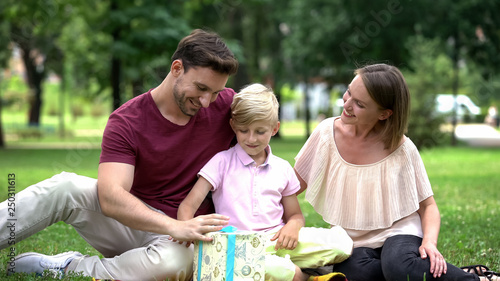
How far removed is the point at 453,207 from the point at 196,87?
17.3 ft

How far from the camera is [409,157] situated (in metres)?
4.06

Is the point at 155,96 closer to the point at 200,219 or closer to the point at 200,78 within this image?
the point at 200,78

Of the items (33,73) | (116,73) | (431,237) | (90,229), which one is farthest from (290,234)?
(33,73)

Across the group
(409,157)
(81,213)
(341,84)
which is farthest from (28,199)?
(341,84)

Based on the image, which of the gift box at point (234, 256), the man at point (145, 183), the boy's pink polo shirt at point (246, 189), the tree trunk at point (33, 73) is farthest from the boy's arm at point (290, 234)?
the tree trunk at point (33, 73)

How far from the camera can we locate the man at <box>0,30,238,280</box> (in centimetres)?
357

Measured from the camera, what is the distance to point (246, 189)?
3861mm

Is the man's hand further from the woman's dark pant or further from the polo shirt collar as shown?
the woman's dark pant

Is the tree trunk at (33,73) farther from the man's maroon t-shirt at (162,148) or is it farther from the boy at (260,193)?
the boy at (260,193)

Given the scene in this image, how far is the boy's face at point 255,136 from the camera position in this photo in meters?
3.86

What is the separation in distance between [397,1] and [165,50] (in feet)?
27.2

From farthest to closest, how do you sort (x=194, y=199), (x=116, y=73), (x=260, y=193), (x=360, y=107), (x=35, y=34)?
(x=35, y=34)
(x=116, y=73)
(x=360, y=107)
(x=260, y=193)
(x=194, y=199)

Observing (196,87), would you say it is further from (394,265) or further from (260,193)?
(394,265)

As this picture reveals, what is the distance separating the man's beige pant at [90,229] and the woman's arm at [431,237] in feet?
4.78
